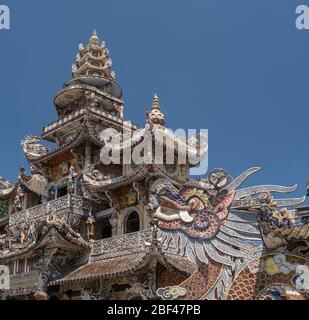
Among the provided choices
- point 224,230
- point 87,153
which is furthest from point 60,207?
point 224,230

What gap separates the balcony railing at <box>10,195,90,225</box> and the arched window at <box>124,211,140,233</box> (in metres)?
2.20

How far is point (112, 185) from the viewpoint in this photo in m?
21.3

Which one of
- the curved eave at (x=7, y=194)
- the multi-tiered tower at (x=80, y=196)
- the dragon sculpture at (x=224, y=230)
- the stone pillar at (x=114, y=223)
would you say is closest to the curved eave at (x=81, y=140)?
the multi-tiered tower at (x=80, y=196)

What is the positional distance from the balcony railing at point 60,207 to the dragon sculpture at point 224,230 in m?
11.1

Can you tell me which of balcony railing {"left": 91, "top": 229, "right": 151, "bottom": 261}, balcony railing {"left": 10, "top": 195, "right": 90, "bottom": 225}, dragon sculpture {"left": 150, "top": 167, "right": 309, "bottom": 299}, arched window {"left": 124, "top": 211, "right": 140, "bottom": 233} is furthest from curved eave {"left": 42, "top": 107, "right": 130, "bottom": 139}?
dragon sculpture {"left": 150, "top": 167, "right": 309, "bottom": 299}

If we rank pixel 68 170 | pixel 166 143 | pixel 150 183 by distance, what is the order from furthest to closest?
pixel 68 170, pixel 166 143, pixel 150 183

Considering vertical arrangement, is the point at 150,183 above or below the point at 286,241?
above

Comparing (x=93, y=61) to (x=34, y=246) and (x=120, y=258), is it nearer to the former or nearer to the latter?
(x=34, y=246)

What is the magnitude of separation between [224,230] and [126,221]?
36.3 ft

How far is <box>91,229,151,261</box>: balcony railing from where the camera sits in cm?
1892

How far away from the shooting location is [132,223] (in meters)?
22.0
